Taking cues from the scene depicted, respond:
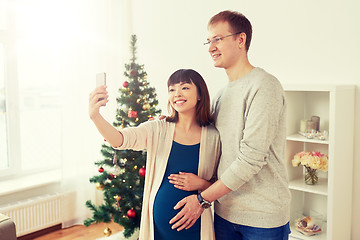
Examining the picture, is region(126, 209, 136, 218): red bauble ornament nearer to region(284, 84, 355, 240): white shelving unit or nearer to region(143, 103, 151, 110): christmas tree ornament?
region(143, 103, 151, 110): christmas tree ornament

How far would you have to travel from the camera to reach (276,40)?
319 centimetres

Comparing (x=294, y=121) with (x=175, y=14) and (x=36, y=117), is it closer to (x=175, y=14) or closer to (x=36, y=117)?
(x=175, y=14)

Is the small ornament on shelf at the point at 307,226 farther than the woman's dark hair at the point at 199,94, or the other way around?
the small ornament on shelf at the point at 307,226

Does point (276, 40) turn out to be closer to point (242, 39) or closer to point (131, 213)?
point (242, 39)

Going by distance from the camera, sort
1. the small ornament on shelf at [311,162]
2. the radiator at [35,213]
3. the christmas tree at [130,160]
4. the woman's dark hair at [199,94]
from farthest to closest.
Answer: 1. the radiator at [35,213]
2. the christmas tree at [130,160]
3. the small ornament on shelf at [311,162]
4. the woman's dark hair at [199,94]

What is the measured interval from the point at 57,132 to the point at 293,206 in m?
2.63

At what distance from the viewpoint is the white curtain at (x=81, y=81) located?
3816 mm

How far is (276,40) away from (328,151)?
3.42 ft

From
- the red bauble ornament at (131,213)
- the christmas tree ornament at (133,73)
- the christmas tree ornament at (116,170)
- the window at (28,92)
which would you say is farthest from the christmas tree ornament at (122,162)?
the window at (28,92)

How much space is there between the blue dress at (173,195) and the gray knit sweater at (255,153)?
5.8 inches

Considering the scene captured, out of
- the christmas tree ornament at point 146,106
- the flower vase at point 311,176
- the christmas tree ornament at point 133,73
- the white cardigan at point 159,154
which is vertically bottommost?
the flower vase at point 311,176

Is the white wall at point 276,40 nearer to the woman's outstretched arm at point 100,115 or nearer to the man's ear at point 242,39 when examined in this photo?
the man's ear at point 242,39

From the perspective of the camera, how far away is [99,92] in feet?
5.30

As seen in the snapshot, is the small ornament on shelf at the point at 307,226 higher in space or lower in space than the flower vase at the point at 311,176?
lower
